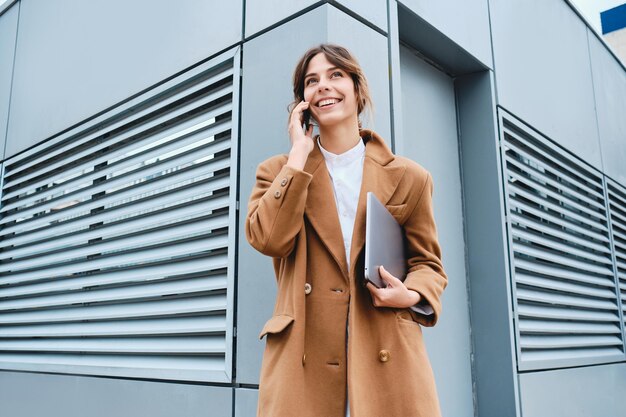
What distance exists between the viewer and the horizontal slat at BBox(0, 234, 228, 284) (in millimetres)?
3553

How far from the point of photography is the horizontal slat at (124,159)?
378 centimetres

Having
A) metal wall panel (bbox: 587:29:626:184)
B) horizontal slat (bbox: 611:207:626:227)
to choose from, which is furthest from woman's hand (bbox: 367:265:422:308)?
horizontal slat (bbox: 611:207:626:227)

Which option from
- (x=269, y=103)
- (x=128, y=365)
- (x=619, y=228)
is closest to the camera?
(x=269, y=103)

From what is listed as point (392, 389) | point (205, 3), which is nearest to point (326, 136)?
point (392, 389)

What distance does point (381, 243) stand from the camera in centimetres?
186

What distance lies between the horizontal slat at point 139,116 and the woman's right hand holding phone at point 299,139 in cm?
160

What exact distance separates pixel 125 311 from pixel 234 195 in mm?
Answer: 1493

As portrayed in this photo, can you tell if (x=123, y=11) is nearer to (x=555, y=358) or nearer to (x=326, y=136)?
(x=326, y=136)

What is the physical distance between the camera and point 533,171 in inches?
199

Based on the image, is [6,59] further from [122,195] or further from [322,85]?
[322,85]

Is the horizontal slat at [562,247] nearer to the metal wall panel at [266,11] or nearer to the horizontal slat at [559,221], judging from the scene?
the horizontal slat at [559,221]

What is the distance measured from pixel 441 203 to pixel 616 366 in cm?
328

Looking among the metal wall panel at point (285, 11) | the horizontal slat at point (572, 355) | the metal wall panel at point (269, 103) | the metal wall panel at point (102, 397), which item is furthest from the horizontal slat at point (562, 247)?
the metal wall panel at point (102, 397)

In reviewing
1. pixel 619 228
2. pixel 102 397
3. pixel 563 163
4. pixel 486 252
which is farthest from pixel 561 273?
pixel 102 397
